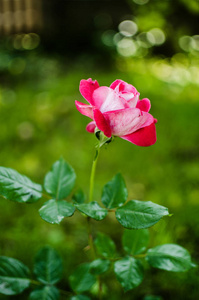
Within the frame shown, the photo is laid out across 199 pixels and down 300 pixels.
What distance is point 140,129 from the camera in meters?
0.69

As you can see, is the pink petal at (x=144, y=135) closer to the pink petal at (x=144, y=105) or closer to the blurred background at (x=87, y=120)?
the pink petal at (x=144, y=105)

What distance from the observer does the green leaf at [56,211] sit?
2.11ft

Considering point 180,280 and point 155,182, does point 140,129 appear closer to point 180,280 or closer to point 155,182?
point 180,280

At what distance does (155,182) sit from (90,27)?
15.2 feet

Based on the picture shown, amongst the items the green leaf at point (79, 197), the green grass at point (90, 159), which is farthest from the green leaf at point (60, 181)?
the green grass at point (90, 159)

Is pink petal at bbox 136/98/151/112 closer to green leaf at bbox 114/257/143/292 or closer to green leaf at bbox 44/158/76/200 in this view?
green leaf at bbox 44/158/76/200

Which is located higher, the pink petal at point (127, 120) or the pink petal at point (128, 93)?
the pink petal at point (128, 93)

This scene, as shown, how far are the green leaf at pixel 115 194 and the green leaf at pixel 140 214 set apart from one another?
0.06 m

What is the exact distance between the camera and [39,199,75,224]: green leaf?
64 centimetres

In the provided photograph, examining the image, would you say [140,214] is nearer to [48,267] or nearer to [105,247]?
[105,247]

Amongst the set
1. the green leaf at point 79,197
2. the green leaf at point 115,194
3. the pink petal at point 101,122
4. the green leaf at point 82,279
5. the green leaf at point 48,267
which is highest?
the pink petal at point 101,122

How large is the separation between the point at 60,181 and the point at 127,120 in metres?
0.30

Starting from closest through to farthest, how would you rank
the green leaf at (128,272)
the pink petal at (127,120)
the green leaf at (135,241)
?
the pink petal at (127,120)
the green leaf at (128,272)
the green leaf at (135,241)

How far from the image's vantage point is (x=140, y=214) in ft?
2.19
